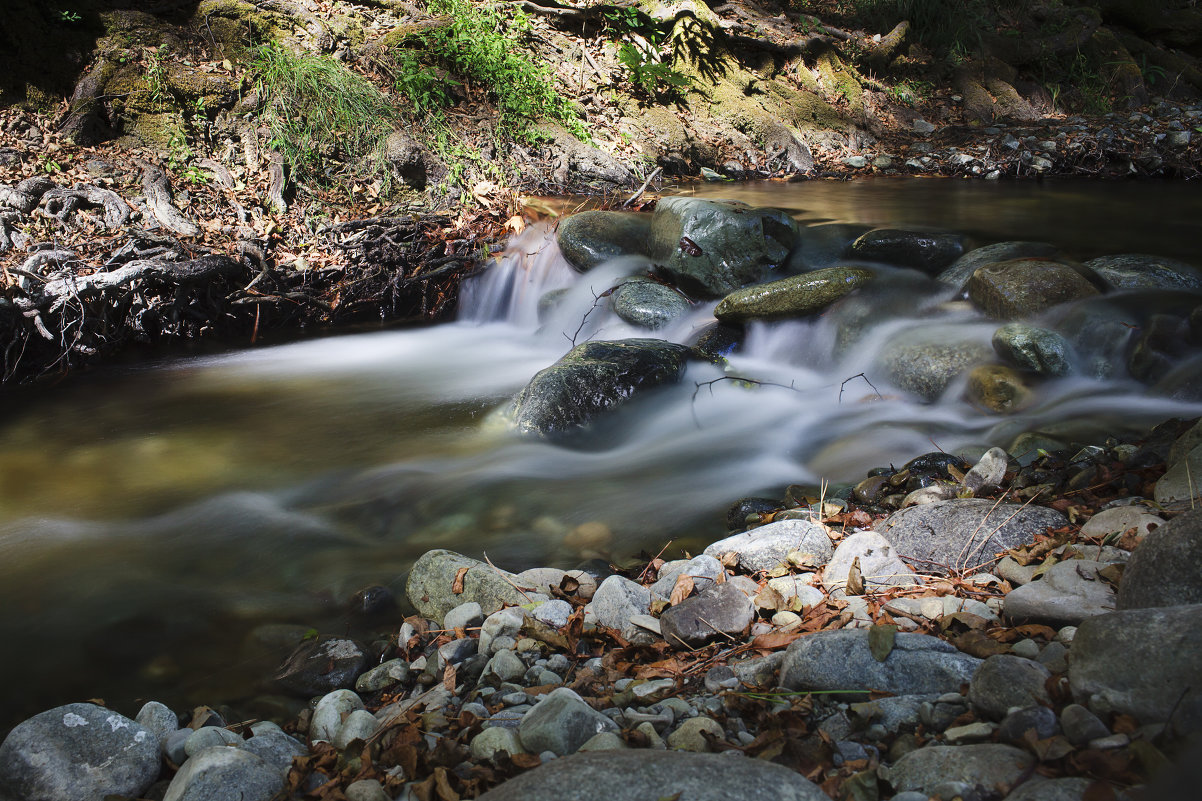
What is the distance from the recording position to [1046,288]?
505 cm

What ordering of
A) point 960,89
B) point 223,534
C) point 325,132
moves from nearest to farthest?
1. point 223,534
2. point 325,132
3. point 960,89

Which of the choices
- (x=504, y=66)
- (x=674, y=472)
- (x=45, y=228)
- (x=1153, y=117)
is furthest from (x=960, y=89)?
(x=45, y=228)

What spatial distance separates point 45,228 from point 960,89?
14.4 m

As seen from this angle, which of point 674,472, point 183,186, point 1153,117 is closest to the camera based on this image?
point 674,472

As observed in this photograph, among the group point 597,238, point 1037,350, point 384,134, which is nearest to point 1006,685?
point 1037,350

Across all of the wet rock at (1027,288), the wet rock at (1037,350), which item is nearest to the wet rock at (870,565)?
the wet rock at (1037,350)

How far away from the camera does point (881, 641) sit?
204 centimetres

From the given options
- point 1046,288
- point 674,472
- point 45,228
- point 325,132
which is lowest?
point 674,472

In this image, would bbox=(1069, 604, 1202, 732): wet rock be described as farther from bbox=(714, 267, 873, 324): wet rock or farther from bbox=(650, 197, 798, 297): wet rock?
bbox=(650, 197, 798, 297): wet rock

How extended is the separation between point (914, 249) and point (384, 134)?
5.74 meters

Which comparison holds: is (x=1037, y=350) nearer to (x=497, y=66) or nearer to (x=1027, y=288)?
(x=1027, y=288)

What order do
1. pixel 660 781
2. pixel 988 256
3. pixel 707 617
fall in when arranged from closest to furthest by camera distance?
1. pixel 660 781
2. pixel 707 617
3. pixel 988 256

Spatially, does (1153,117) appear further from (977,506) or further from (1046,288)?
(977,506)

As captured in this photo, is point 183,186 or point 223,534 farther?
point 183,186
